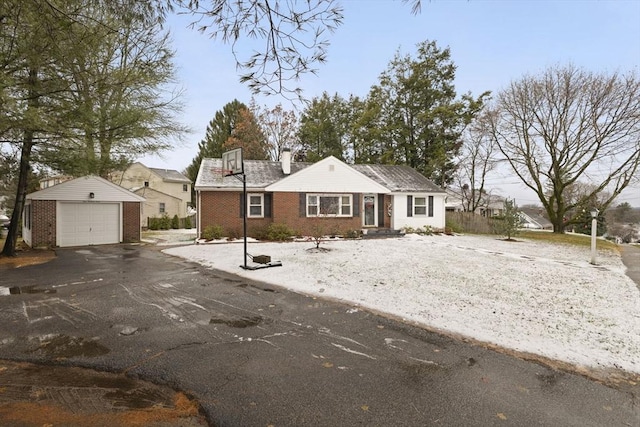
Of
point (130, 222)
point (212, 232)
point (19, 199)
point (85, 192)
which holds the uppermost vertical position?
point (85, 192)

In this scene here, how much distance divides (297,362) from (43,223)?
16.4 m

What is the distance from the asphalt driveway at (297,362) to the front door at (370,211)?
13601 mm

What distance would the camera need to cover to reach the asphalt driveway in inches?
114

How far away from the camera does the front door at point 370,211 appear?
19.7m

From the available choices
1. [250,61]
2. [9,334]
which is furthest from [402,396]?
[9,334]

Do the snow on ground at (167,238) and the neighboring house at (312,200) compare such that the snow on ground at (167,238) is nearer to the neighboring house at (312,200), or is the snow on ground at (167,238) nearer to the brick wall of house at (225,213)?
the neighboring house at (312,200)

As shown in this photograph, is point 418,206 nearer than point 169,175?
Yes

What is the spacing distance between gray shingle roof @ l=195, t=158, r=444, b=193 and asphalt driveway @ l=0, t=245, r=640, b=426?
11.2 meters

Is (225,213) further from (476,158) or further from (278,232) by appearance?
(476,158)

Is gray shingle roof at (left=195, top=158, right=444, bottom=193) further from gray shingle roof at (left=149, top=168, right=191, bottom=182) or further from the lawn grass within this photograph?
gray shingle roof at (left=149, top=168, right=191, bottom=182)

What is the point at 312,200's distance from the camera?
59.9ft

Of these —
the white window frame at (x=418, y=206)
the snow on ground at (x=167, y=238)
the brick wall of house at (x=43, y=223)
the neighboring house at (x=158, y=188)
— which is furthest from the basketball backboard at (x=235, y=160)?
the neighboring house at (x=158, y=188)

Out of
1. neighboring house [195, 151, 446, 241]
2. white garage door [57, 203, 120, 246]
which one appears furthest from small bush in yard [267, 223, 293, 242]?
white garage door [57, 203, 120, 246]

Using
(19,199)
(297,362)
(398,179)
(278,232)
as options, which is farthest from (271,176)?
(297,362)
